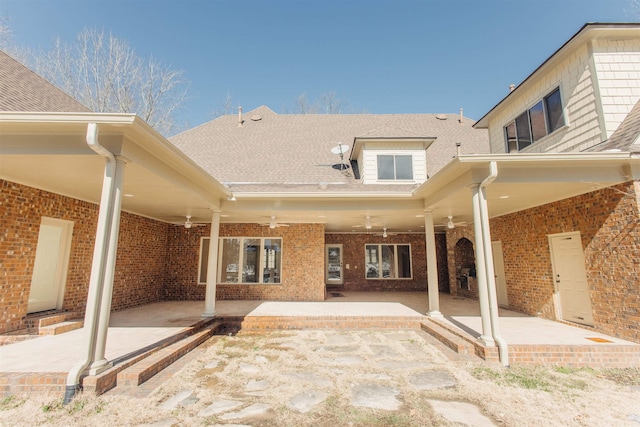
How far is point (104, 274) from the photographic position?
11.5 ft

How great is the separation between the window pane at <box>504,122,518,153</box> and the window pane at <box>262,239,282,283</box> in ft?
25.0

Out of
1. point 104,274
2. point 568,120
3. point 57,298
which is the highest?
point 568,120

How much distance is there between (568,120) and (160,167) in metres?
8.38

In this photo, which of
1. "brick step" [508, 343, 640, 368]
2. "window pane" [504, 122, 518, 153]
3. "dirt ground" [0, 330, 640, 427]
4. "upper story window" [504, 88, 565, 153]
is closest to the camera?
"dirt ground" [0, 330, 640, 427]

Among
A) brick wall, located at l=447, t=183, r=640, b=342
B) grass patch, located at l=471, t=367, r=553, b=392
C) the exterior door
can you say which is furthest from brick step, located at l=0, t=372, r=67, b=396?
the exterior door

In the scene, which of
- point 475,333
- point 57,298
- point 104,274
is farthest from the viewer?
point 57,298

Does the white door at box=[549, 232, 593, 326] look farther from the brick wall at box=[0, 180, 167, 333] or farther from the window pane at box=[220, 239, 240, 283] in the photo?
the brick wall at box=[0, 180, 167, 333]

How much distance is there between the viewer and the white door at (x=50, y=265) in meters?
5.61

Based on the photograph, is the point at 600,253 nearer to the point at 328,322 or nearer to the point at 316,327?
the point at 328,322

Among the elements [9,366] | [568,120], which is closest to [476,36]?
[568,120]

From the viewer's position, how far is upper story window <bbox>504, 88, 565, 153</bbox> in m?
6.59

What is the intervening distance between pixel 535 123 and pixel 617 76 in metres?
1.66

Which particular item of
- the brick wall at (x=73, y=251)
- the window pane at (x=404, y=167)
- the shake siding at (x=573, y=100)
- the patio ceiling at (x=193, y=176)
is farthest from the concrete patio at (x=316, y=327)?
the window pane at (x=404, y=167)

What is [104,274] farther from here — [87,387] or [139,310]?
[139,310]
